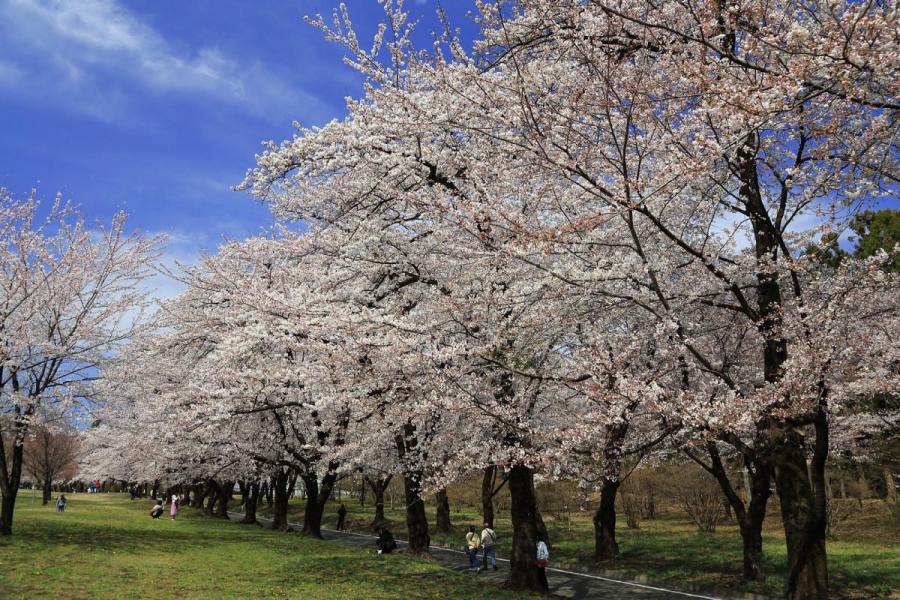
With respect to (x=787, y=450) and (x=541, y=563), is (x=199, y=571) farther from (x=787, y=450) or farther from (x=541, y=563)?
(x=787, y=450)

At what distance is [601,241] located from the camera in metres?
8.66

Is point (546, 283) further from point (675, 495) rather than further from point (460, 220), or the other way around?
point (675, 495)

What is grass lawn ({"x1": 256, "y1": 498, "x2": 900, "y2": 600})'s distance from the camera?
1465cm

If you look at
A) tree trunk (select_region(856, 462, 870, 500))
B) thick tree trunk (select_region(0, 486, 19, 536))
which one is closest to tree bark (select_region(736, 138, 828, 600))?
thick tree trunk (select_region(0, 486, 19, 536))

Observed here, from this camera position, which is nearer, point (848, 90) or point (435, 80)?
point (848, 90)

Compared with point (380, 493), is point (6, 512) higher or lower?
higher

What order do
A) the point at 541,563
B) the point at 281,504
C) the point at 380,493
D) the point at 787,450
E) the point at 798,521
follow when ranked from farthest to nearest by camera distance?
1. the point at 281,504
2. the point at 380,493
3. the point at 541,563
4. the point at 787,450
5. the point at 798,521

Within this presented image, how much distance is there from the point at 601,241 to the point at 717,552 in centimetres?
1560

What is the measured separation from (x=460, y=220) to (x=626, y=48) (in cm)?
283

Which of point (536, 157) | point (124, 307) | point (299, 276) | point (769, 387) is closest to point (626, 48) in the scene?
point (536, 157)

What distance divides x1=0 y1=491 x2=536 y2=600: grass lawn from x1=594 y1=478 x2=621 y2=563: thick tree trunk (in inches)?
214

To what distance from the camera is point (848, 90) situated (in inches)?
167

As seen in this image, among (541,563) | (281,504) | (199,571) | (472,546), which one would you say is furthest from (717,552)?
(281,504)

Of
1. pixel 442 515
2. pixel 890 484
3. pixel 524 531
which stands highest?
pixel 890 484
